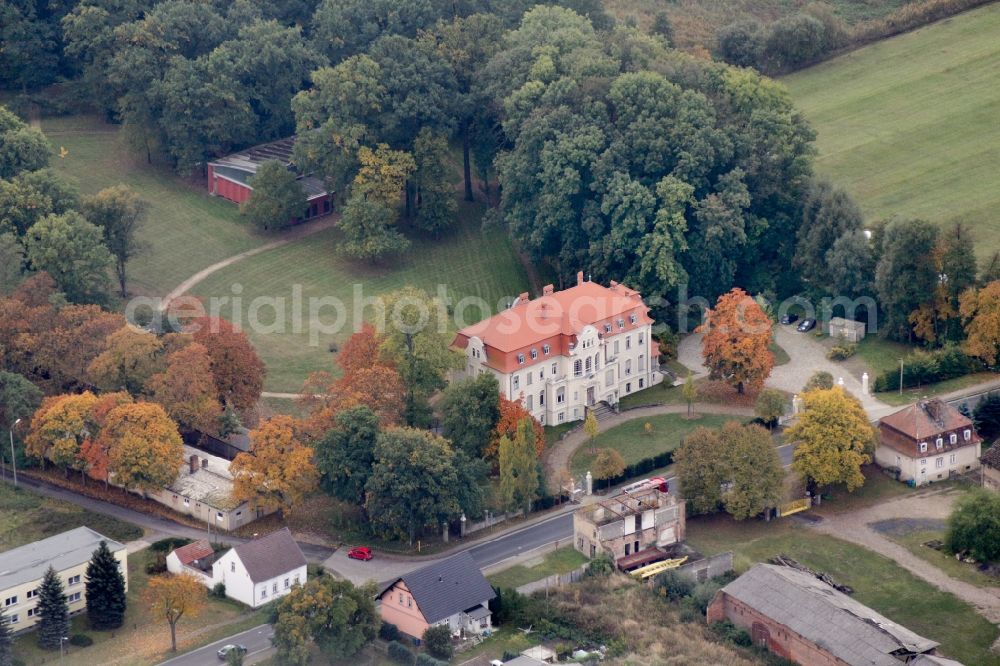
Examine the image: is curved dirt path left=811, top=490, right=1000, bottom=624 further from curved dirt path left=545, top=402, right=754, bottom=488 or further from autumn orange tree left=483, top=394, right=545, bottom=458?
autumn orange tree left=483, top=394, right=545, bottom=458

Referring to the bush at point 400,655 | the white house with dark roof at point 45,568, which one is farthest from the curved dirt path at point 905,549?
the white house with dark roof at point 45,568

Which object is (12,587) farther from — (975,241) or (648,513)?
(975,241)

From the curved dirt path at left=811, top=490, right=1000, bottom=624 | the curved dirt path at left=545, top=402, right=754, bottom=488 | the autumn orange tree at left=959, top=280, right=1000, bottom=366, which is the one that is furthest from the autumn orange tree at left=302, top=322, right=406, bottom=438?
the autumn orange tree at left=959, top=280, right=1000, bottom=366

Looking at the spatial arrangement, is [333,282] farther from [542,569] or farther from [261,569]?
[261,569]

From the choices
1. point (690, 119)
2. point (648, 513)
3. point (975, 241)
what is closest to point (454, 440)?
point (648, 513)

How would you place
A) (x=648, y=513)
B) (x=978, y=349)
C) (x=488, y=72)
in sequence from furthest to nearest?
(x=488, y=72) → (x=978, y=349) → (x=648, y=513)
